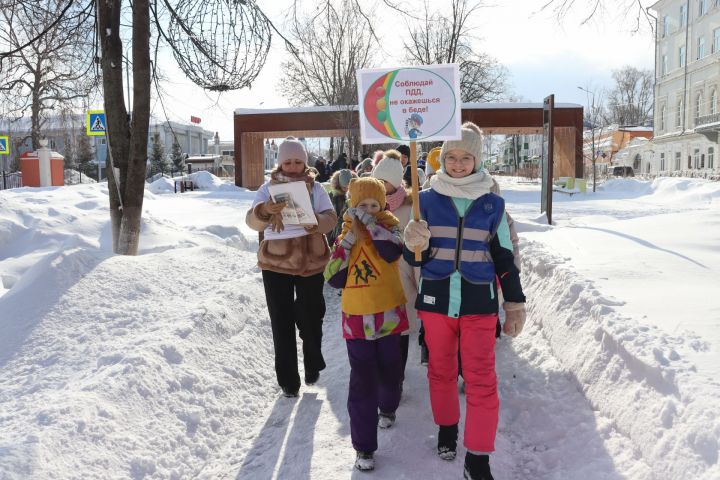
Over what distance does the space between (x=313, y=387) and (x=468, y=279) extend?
6.84ft

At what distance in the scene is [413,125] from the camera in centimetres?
325

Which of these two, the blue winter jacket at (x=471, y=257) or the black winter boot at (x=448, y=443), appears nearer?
the blue winter jacket at (x=471, y=257)

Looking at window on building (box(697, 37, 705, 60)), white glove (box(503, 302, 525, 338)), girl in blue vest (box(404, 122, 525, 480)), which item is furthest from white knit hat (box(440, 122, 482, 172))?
window on building (box(697, 37, 705, 60))

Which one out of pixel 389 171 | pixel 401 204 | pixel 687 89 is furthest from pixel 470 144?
pixel 687 89

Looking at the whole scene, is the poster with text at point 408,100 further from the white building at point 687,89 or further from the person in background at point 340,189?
the white building at point 687,89

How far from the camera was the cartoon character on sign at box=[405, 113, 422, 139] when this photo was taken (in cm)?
323

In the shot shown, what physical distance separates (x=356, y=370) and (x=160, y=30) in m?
6.20


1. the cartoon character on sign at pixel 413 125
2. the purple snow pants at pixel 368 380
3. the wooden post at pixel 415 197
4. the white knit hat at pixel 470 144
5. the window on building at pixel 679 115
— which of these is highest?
the window on building at pixel 679 115

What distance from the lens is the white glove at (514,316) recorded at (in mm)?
3035

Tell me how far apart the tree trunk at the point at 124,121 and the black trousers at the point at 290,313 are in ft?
12.2

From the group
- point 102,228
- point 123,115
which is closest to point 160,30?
point 123,115

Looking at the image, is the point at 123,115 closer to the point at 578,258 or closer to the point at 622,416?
the point at 578,258

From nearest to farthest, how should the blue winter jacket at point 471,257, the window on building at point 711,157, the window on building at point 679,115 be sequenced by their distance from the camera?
the blue winter jacket at point 471,257
the window on building at point 711,157
the window on building at point 679,115

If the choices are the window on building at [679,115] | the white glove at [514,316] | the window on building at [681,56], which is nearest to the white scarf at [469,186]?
the white glove at [514,316]
